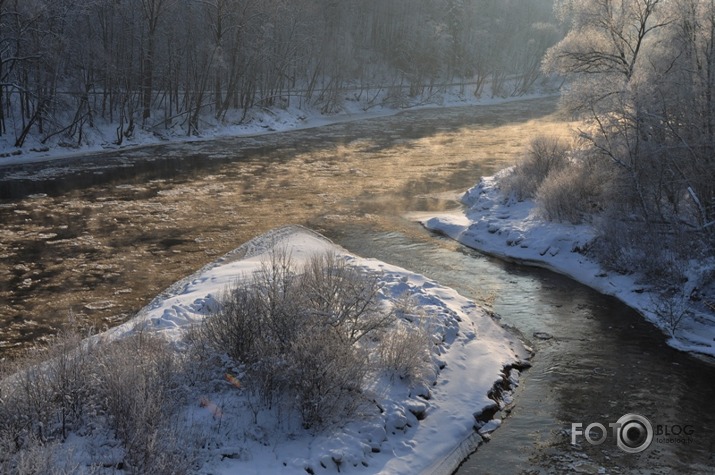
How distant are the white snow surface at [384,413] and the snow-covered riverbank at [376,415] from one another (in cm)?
2

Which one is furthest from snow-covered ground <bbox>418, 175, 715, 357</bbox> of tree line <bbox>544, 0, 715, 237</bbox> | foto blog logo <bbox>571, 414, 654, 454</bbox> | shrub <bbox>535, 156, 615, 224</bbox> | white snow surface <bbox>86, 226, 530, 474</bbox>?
white snow surface <bbox>86, 226, 530, 474</bbox>

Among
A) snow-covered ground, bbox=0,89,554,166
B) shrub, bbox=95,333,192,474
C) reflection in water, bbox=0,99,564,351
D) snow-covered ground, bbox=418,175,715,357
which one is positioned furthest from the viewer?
snow-covered ground, bbox=0,89,554,166

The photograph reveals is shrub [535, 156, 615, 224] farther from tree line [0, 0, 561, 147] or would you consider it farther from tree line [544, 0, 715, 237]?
tree line [0, 0, 561, 147]

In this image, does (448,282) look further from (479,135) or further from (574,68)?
(479,135)

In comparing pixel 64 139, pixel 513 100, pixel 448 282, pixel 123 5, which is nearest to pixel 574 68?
pixel 448 282

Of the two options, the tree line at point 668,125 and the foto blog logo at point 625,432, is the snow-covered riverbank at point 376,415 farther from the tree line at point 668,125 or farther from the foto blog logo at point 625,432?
the tree line at point 668,125

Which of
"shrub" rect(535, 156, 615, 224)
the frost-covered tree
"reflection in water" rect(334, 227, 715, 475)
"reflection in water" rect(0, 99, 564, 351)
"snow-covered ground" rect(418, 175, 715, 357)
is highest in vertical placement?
the frost-covered tree

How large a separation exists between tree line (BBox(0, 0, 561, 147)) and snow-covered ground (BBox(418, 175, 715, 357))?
78.4 ft

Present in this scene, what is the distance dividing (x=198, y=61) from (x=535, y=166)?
2923 cm

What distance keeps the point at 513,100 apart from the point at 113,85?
48.7 m

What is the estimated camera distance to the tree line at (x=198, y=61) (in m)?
35.4

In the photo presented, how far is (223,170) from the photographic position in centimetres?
3325

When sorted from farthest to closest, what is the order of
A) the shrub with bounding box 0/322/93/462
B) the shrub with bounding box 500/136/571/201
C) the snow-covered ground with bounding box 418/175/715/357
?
the shrub with bounding box 500/136/571/201, the snow-covered ground with bounding box 418/175/715/357, the shrub with bounding box 0/322/93/462

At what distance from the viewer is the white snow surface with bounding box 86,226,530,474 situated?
9039 millimetres
